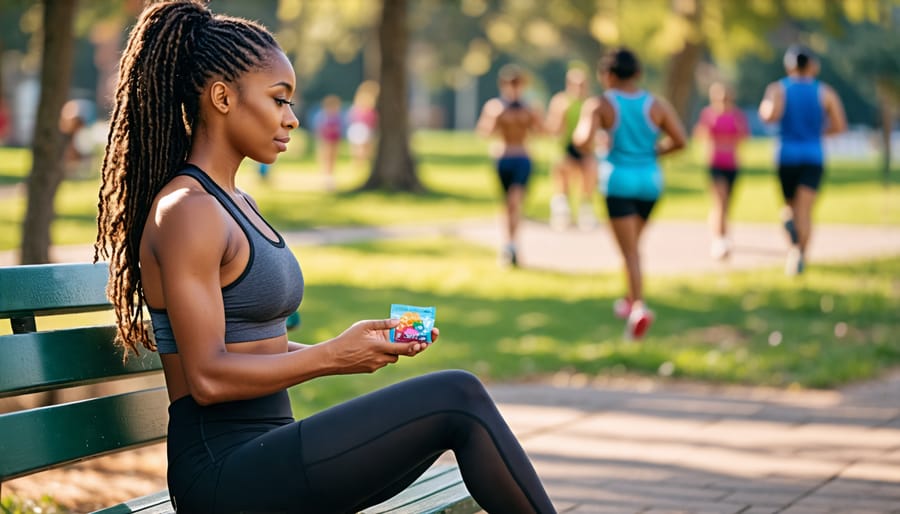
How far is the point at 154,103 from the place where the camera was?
10.8 feet

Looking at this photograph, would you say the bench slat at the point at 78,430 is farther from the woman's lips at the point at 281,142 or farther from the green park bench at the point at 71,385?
the woman's lips at the point at 281,142

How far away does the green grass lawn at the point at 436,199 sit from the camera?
2080 centimetres

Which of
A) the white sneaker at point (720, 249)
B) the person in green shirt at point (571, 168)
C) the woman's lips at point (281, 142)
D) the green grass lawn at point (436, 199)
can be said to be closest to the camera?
the woman's lips at point (281, 142)

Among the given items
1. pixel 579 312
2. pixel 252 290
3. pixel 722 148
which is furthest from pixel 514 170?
pixel 252 290

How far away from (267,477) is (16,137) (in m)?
49.6

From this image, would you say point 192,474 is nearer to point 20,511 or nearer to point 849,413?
point 20,511

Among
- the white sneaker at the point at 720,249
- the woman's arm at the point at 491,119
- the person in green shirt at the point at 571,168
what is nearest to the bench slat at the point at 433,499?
the white sneaker at the point at 720,249

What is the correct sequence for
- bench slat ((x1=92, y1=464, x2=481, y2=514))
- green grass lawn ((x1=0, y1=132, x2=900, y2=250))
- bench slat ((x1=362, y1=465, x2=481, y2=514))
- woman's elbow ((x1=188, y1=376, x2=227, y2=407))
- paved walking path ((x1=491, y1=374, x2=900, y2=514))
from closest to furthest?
1. woman's elbow ((x1=188, y1=376, x2=227, y2=407))
2. bench slat ((x1=92, y1=464, x2=481, y2=514))
3. bench slat ((x1=362, y1=465, x2=481, y2=514))
4. paved walking path ((x1=491, y1=374, x2=900, y2=514))
5. green grass lawn ((x1=0, y1=132, x2=900, y2=250))

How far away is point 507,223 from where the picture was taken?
14969mm

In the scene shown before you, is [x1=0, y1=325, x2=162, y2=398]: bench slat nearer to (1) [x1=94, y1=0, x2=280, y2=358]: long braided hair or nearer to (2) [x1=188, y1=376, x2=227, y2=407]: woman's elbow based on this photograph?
(1) [x1=94, y1=0, x2=280, y2=358]: long braided hair

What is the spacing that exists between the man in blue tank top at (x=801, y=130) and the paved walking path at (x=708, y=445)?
531cm

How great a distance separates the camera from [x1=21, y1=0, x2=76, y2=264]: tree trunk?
931 cm

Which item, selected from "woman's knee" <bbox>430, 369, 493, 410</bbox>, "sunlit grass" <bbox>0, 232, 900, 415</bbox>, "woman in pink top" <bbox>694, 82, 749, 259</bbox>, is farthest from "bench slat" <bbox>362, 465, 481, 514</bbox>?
"woman in pink top" <bbox>694, 82, 749, 259</bbox>

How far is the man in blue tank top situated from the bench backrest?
33.6ft
